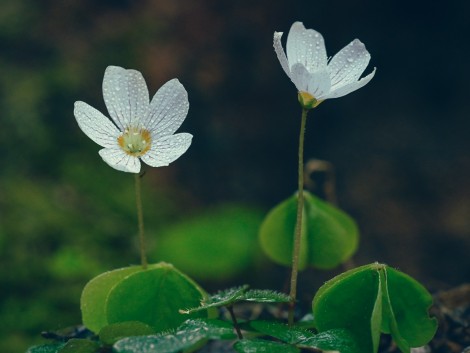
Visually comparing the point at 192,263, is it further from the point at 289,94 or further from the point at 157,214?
the point at 289,94

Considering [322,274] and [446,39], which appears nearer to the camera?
[322,274]

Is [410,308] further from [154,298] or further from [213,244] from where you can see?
[213,244]

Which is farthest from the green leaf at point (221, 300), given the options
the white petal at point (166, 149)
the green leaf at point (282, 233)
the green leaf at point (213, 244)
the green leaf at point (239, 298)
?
the green leaf at point (213, 244)

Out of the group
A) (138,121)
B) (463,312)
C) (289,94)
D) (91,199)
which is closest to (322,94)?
(138,121)

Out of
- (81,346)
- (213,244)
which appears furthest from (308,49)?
(213,244)

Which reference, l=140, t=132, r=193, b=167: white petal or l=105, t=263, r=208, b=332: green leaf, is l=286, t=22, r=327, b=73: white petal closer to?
l=140, t=132, r=193, b=167: white petal

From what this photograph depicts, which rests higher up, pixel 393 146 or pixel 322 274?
pixel 393 146
